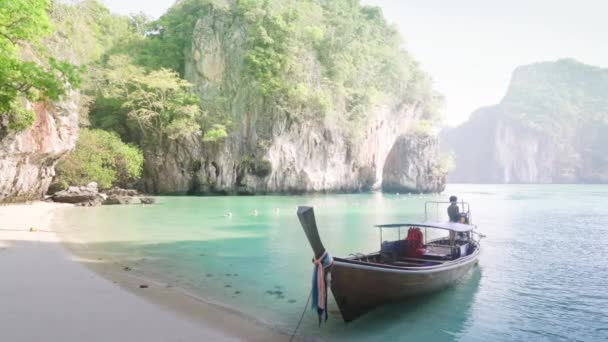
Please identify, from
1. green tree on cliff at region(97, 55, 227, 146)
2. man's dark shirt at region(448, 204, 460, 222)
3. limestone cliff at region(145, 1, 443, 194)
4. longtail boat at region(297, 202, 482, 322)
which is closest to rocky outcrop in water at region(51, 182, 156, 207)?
green tree on cliff at region(97, 55, 227, 146)

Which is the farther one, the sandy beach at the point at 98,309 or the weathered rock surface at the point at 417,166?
the weathered rock surface at the point at 417,166

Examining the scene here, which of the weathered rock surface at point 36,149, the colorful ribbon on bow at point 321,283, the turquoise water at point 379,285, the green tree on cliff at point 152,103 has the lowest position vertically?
the turquoise water at point 379,285

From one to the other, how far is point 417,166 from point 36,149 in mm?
42652

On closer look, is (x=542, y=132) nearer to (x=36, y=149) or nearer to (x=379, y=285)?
(x=36, y=149)

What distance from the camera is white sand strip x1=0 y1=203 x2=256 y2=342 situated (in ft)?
16.2

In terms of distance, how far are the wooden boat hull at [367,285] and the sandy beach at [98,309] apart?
114cm

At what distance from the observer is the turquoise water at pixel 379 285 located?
21.2ft

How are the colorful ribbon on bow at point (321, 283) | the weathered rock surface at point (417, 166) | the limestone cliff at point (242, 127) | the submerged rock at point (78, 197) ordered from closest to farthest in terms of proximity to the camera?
the colorful ribbon on bow at point (321, 283), the submerged rock at point (78, 197), the limestone cliff at point (242, 127), the weathered rock surface at point (417, 166)

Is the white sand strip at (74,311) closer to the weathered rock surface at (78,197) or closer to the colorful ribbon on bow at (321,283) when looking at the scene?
the colorful ribbon on bow at (321,283)

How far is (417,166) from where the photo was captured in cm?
5166

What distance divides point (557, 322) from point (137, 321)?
6802mm

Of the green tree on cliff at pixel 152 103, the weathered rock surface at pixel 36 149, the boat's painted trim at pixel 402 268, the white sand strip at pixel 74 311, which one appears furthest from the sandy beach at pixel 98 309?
the green tree on cliff at pixel 152 103

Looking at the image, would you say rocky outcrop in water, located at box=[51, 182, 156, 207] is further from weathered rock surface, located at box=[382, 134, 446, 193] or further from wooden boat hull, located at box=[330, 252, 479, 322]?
weathered rock surface, located at box=[382, 134, 446, 193]

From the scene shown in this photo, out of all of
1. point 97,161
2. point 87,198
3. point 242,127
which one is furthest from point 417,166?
point 87,198
